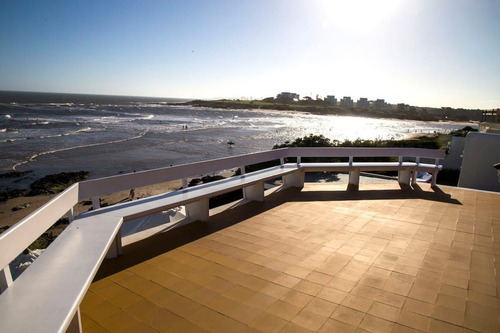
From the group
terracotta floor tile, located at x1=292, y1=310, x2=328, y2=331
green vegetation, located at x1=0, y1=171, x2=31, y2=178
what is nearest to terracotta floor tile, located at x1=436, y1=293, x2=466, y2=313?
terracotta floor tile, located at x1=292, y1=310, x2=328, y2=331

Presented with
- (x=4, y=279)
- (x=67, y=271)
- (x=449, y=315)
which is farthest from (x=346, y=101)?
(x=4, y=279)

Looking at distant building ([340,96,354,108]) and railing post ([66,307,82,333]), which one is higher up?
distant building ([340,96,354,108])

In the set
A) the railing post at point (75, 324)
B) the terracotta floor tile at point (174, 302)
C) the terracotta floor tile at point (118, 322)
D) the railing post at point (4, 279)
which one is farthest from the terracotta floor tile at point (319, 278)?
the railing post at point (4, 279)

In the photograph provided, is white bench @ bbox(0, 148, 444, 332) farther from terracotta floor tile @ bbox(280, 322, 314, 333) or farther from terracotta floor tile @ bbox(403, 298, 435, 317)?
terracotta floor tile @ bbox(403, 298, 435, 317)

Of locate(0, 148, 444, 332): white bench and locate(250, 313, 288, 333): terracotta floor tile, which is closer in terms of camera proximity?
locate(0, 148, 444, 332): white bench

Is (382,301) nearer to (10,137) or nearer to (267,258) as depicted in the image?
(267,258)

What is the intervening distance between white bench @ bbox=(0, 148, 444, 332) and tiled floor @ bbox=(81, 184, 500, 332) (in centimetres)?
46

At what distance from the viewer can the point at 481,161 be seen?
8.30 m

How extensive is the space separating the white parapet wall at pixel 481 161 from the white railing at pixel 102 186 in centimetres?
248

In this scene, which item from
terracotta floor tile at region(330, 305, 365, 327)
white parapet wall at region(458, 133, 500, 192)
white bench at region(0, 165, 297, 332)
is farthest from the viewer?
white parapet wall at region(458, 133, 500, 192)

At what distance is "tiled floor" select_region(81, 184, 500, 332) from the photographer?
250 cm

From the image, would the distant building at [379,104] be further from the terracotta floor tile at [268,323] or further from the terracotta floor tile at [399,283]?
the terracotta floor tile at [268,323]

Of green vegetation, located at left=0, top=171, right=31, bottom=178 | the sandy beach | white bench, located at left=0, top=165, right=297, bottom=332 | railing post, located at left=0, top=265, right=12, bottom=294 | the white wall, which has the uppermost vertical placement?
railing post, located at left=0, top=265, right=12, bottom=294

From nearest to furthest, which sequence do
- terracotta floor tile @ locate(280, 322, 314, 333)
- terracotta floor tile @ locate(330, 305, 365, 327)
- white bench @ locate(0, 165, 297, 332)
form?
white bench @ locate(0, 165, 297, 332) → terracotta floor tile @ locate(280, 322, 314, 333) → terracotta floor tile @ locate(330, 305, 365, 327)
